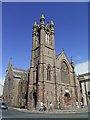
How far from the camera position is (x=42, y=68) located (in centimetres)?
3656

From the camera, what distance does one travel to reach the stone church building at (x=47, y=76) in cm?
3556

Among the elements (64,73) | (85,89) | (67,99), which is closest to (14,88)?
(64,73)

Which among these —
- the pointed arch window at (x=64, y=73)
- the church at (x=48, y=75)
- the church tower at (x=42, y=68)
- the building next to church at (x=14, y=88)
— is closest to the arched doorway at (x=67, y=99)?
the church at (x=48, y=75)

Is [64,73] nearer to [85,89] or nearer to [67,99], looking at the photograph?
[67,99]

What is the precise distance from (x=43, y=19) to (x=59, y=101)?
21.4 meters

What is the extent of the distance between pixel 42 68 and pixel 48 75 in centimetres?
256

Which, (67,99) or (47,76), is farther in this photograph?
(67,99)

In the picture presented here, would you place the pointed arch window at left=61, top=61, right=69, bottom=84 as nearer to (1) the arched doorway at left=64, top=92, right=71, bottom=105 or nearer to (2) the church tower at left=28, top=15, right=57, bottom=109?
(1) the arched doorway at left=64, top=92, right=71, bottom=105

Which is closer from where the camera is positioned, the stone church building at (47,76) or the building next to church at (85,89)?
the stone church building at (47,76)

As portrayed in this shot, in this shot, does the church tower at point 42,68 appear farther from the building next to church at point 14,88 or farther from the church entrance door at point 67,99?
the building next to church at point 14,88

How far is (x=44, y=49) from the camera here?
3922 cm

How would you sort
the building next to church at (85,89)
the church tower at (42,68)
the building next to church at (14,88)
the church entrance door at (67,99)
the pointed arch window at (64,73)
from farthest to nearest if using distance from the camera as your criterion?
the building next to church at (85,89), the building next to church at (14,88), the pointed arch window at (64,73), the church entrance door at (67,99), the church tower at (42,68)

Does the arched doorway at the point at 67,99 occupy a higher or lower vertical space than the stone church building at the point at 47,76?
lower

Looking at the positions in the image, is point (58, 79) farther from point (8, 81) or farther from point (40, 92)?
point (8, 81)
